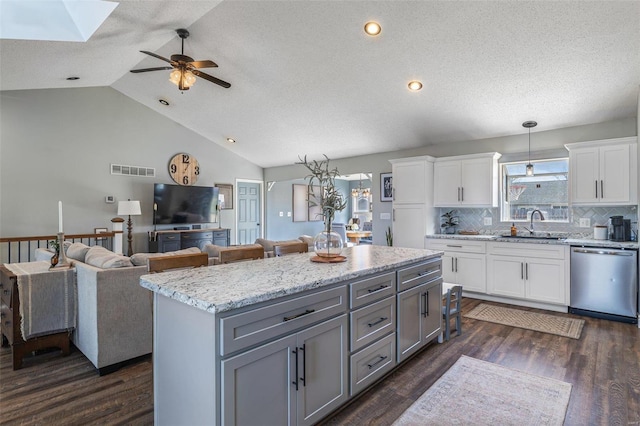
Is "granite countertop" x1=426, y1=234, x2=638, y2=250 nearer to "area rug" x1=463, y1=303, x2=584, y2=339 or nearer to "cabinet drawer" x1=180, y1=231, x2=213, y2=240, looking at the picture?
"area rug" x1=463, y1=303, x2=584, y2=339

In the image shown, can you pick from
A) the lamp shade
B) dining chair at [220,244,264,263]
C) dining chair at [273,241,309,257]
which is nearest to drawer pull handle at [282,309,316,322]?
dining chair at [220,244,264,263]

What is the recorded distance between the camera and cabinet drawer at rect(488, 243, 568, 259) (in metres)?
4.15

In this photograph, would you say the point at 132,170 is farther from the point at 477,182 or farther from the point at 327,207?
Result: the point at 477,182

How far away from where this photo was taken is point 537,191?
16.5 feet

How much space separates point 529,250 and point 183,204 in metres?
6.26

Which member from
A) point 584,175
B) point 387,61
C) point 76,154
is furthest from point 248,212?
point 584,175

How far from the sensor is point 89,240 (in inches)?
238

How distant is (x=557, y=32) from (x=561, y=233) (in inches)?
111

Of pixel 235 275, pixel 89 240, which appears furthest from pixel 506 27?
pixel 89 240

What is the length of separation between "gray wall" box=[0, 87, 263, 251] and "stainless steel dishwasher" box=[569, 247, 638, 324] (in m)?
7.26

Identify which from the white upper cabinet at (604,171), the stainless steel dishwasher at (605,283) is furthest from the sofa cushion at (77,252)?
the white upper cabinet at (604,171)

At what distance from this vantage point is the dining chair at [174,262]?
215 centimetres

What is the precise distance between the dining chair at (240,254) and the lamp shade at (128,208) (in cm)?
426

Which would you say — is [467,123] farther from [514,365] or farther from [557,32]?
[514,365]
